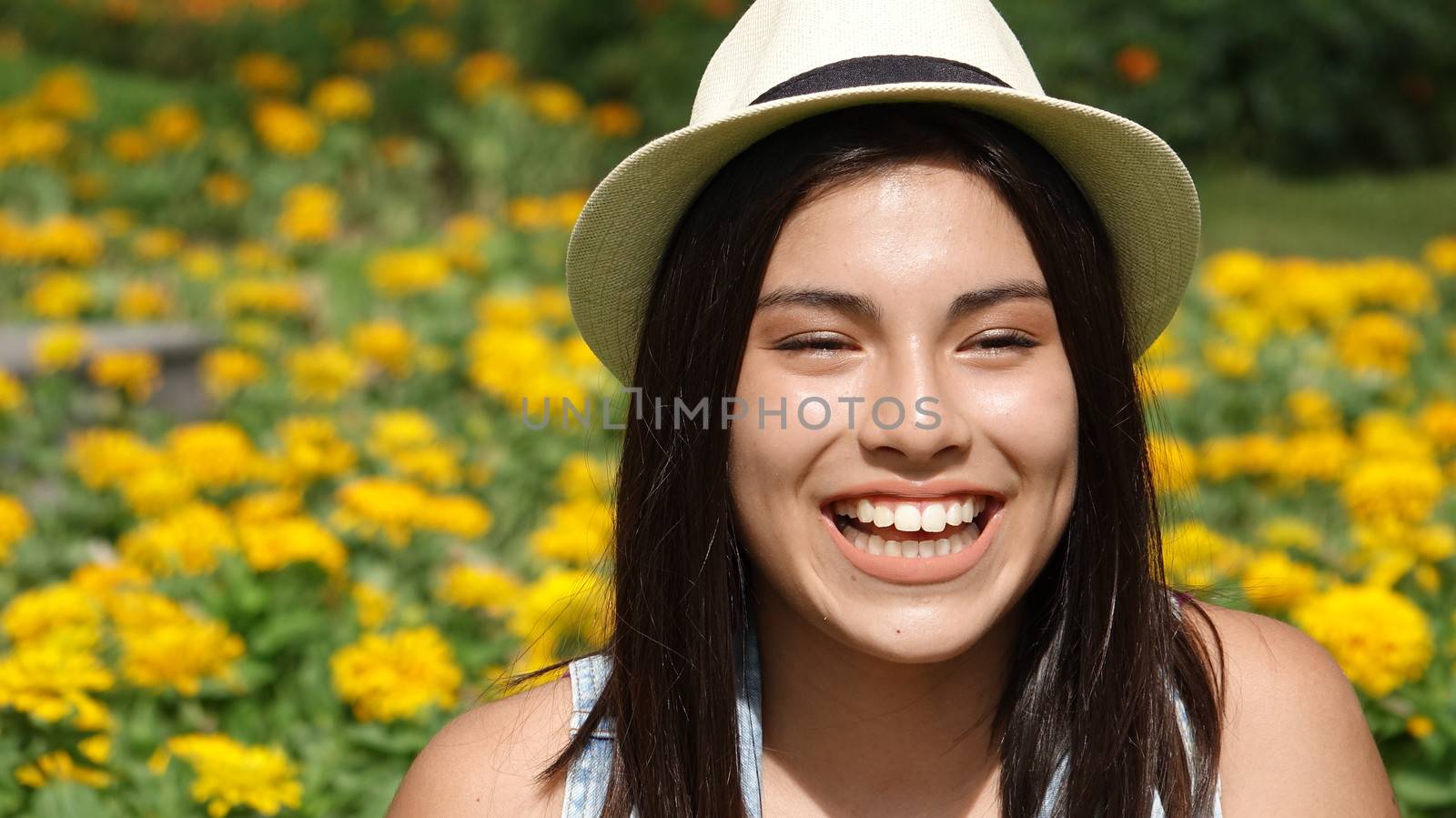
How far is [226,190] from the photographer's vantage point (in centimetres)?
621

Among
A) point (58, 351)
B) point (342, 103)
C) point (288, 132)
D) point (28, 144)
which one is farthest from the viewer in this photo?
point (342, 103)

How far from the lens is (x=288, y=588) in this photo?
2629 millimetres

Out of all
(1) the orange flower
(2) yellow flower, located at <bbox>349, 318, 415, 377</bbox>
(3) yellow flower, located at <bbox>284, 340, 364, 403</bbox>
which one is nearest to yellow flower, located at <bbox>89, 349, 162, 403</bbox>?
(3) yellow flower, located at <bbox>284, 340, 364, 403</bbox>

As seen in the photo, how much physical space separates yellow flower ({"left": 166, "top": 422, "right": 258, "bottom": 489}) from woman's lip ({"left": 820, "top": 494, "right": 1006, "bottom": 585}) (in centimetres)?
190

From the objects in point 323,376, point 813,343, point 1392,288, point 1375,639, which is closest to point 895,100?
point 813,343

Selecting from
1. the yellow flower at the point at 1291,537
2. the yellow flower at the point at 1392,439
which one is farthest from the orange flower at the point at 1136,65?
the yellow flower at the point at 1291,537

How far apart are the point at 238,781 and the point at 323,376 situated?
2011mm

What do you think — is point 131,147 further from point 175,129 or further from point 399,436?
point 399,436

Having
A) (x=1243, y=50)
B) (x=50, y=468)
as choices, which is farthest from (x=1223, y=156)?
(x=50, y=468)

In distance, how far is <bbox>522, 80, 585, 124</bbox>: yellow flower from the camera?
268 inches

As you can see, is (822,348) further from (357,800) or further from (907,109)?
(357,800)

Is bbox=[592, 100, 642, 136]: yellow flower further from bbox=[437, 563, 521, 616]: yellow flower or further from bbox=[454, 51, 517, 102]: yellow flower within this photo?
bbox=[437, 563, 521, 616]: yellow flower

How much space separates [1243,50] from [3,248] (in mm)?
6322

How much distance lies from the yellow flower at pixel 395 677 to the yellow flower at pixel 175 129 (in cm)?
438
